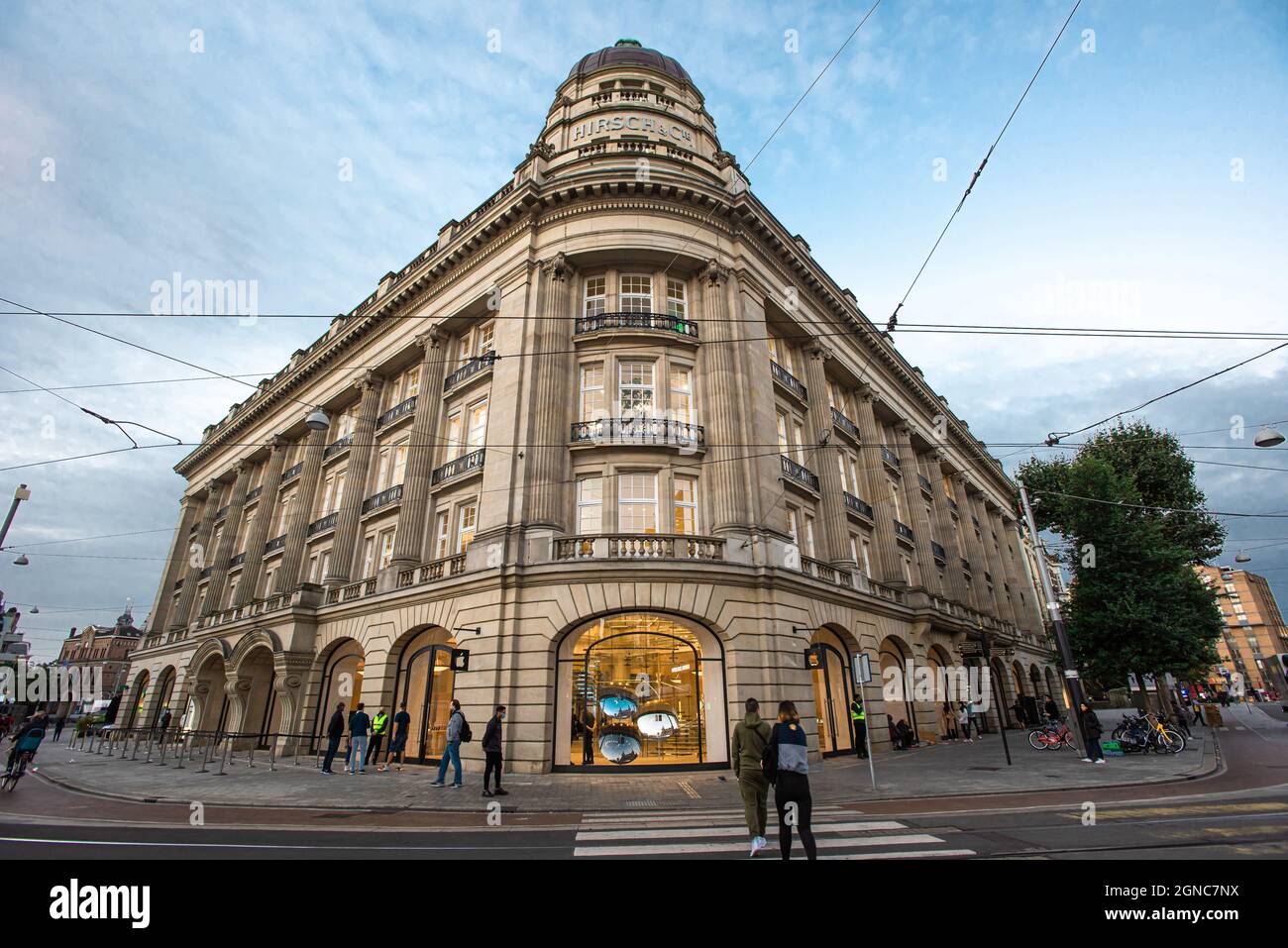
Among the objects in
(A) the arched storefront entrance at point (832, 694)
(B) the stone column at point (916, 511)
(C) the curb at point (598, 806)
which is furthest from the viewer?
(B) the stone column at point (916, 511)

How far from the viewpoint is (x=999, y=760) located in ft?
57.8

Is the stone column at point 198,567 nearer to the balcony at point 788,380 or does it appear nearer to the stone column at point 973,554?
the balcony at point 788,380

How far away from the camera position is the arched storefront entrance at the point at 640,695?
1661 cm

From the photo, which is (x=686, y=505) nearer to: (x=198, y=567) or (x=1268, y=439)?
(x=1268, y=439)

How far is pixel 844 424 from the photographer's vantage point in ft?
94.6

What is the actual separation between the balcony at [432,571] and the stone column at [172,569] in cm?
3297

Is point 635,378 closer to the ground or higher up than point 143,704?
higher up

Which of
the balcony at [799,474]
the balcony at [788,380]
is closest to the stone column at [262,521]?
A: the balcony at [799,474]

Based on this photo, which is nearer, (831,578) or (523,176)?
(831,578)

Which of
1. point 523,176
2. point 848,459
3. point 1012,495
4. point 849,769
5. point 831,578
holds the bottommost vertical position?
point 849,769

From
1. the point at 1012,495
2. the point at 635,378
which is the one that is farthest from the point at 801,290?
the point at 1012,495
